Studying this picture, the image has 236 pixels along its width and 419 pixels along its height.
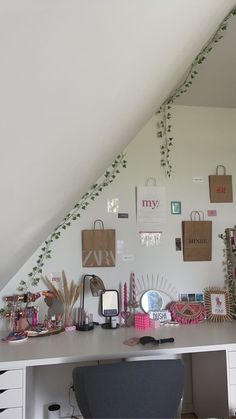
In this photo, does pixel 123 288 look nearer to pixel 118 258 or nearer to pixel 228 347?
pixel 118 258

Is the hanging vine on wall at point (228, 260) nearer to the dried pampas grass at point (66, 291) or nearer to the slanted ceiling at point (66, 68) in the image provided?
the dried pampas grass at point (66, 291)

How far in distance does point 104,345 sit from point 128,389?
0.52 metres

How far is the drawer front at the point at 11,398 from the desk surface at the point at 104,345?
0.12 metres

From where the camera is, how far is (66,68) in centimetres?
48

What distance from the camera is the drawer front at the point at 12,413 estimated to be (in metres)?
1.37

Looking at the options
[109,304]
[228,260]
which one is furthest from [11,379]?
[228,260]

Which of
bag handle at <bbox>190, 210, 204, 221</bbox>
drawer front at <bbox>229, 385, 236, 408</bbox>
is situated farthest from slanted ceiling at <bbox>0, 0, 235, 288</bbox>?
bag handle at <bbox>190, 210, 204, 221</bbox>

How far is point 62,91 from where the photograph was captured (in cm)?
53

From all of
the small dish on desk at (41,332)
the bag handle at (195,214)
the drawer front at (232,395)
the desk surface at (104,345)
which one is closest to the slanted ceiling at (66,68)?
the desk surface at (104,345)

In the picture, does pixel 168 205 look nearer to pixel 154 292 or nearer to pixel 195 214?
pixel 195 214

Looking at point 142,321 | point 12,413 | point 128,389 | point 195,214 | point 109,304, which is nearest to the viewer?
point 128,389

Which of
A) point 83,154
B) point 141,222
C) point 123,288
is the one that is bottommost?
point 123,288

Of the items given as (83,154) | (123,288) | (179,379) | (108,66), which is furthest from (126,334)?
(108,66)

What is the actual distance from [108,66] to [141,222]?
1.69 meters
